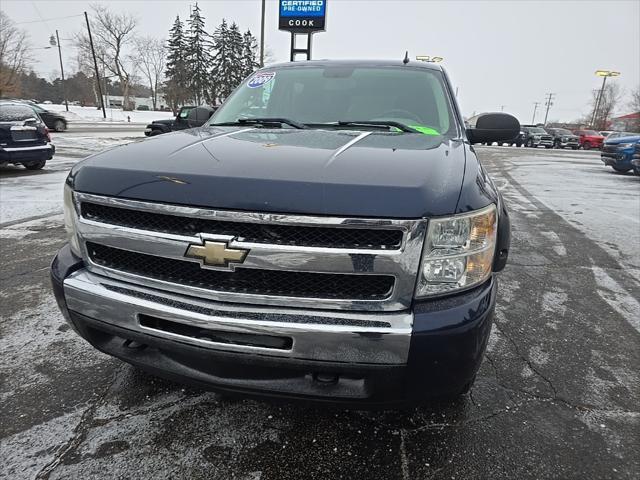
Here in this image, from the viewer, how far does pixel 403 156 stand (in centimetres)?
178

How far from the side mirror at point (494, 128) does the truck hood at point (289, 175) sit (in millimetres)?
1325

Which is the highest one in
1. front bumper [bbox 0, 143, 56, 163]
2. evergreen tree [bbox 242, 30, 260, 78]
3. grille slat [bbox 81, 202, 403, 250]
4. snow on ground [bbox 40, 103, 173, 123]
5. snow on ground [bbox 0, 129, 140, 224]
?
evergreen tree [bbox 242, 30, 260, 78]

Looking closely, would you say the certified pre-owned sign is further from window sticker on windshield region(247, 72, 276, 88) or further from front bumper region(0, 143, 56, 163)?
window sticker on windshield region(247, 72, 276, 88)

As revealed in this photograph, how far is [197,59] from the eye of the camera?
62062 millimetres

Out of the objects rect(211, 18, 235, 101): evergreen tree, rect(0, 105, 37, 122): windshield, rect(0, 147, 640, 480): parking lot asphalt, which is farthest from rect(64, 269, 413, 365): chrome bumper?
rect(211, 18, 235, 101): evergreen tree

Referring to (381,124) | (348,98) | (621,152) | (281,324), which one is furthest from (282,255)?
(621,152)

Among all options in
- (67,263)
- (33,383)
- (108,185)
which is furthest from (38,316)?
(108,185)

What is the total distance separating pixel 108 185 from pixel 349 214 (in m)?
1.01

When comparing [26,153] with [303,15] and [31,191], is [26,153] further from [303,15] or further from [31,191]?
[303,15]

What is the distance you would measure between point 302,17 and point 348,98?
539 inches

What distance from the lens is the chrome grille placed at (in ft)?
4.77

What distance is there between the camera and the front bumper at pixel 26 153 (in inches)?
354

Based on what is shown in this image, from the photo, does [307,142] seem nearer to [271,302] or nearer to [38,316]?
[271,302]

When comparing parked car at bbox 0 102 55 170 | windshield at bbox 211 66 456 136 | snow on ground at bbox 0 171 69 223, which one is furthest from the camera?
parked car at bbox 0 102 55 170
